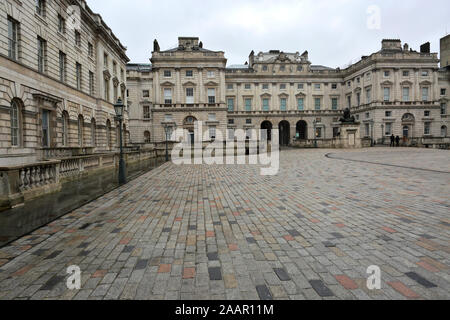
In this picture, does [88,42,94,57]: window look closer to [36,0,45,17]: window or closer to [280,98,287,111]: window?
[36,0,45,17]: window

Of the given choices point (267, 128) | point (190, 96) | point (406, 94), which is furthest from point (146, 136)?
point (406, 94)

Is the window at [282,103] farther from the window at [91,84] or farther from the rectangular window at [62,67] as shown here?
the rectangular window at [62,67]

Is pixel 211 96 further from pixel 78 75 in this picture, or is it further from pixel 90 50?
pixel 78 75

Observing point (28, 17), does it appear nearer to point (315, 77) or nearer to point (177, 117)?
point (177, 117)

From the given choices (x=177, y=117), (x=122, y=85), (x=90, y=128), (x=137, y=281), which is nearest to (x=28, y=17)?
(x=90, y=128)

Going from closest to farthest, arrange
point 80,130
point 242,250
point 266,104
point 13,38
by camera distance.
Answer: point 242,250 < point 13,38 < point 80,130 < point 266,104

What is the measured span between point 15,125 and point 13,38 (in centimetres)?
494

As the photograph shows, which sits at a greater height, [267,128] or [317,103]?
[317,103]

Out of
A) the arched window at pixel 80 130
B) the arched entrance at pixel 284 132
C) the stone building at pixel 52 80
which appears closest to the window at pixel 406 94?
the arched entrance at pixel 284 132

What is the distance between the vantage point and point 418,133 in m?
49.4

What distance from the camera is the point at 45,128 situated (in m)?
17.5
